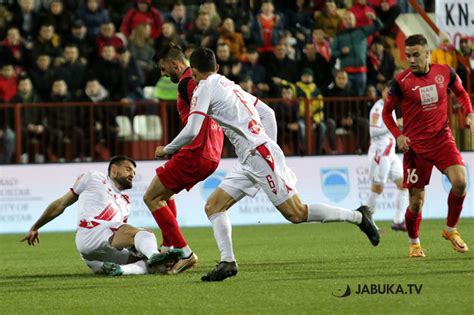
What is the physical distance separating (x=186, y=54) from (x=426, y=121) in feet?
30.7

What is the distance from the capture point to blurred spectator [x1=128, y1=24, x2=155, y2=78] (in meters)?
22.5

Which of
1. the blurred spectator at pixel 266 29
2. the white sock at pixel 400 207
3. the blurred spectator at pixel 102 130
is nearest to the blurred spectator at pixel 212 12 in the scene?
the blurred spectator at pixel 266 29

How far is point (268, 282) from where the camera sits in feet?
34.6

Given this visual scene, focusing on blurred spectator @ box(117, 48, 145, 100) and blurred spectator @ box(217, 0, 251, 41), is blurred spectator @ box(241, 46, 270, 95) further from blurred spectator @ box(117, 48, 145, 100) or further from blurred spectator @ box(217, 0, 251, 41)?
blurred spectator @ box(117, 48, 145, 100)

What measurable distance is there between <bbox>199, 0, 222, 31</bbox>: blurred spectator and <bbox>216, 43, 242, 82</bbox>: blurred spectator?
1124mm

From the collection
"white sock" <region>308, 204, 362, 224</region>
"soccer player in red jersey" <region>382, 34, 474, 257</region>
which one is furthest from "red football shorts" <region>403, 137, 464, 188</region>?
"white sock" <region>308, 204, 362, 224</region>

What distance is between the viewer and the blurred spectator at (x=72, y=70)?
21.5 m

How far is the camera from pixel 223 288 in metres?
10.1

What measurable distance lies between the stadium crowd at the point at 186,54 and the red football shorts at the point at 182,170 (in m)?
8.74

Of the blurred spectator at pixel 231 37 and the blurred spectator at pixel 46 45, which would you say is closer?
the blurred spectator at pixel 46 45

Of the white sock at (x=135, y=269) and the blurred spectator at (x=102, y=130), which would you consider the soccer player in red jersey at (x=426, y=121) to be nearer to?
the white sock at (x=135, y=269)

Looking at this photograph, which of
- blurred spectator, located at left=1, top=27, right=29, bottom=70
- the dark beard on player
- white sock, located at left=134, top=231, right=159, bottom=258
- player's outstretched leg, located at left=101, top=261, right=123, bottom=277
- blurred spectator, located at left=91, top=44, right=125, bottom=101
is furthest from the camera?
blurred spectator, located at left=1, top=27, right=29, bottom=70

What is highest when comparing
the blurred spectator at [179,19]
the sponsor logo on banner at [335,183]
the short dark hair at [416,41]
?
the short dark hair at [416,41]

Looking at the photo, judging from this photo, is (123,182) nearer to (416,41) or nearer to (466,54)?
(416,41)
